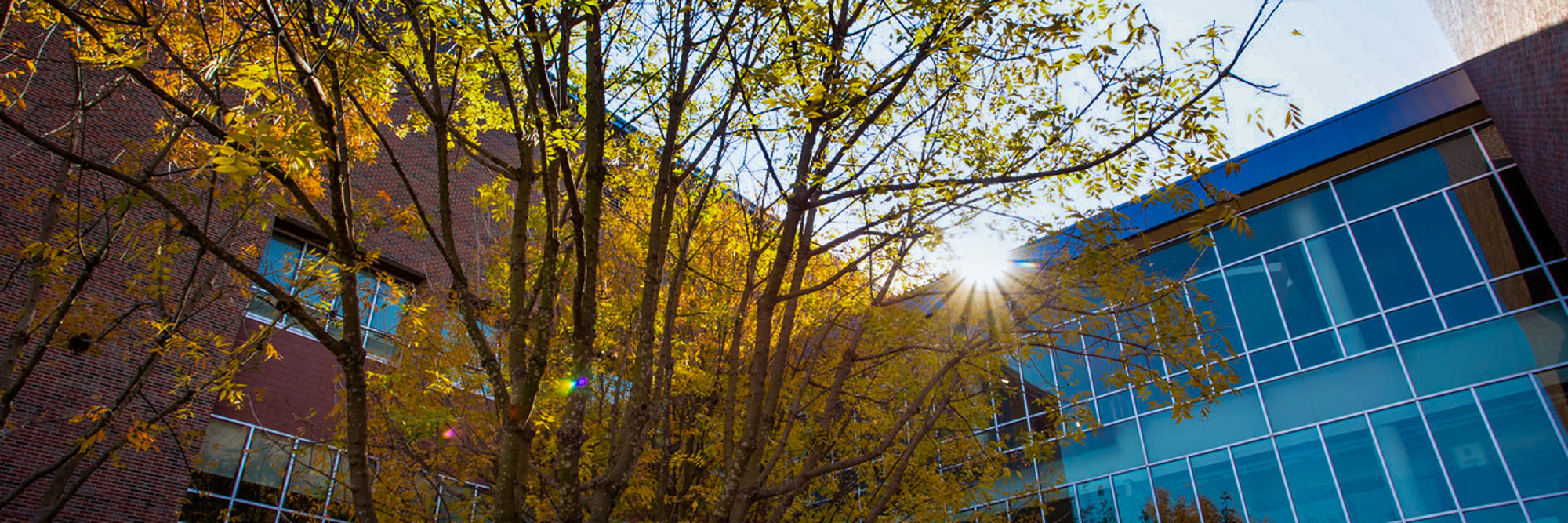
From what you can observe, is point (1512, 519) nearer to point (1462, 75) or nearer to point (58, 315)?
point (1462, 75)

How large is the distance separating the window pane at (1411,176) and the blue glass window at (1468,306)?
203cm

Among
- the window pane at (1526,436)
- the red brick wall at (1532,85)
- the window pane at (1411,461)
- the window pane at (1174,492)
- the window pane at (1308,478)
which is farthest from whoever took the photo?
the window pane at (1174,492)

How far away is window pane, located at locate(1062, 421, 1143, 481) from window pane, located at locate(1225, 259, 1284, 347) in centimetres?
297

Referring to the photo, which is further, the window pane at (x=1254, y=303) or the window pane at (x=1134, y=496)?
the window pane at (x=1134, y=496)

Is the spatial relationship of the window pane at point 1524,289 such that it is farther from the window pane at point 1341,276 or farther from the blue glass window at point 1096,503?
the blue glass window at point 1096,503

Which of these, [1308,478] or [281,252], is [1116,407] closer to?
[1308,478]

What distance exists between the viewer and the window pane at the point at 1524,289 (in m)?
14.0

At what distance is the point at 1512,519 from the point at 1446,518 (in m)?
0.81

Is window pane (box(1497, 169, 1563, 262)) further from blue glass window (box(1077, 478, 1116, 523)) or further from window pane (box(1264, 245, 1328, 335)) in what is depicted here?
blue glass window (box(1077, 478, 1116, 523))

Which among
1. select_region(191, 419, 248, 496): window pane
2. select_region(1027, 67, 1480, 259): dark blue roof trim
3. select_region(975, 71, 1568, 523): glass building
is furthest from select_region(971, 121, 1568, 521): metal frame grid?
select_region(191, 419, 248, 496): window pane

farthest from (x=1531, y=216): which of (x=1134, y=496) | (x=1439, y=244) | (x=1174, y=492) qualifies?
(x=1134, y=496)

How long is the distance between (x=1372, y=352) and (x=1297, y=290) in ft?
5.95

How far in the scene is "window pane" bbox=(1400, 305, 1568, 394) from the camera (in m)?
13.6

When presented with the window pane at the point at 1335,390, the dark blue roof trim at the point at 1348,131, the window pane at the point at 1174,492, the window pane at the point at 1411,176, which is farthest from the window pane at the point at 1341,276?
the window pane at the point at 1174,492
